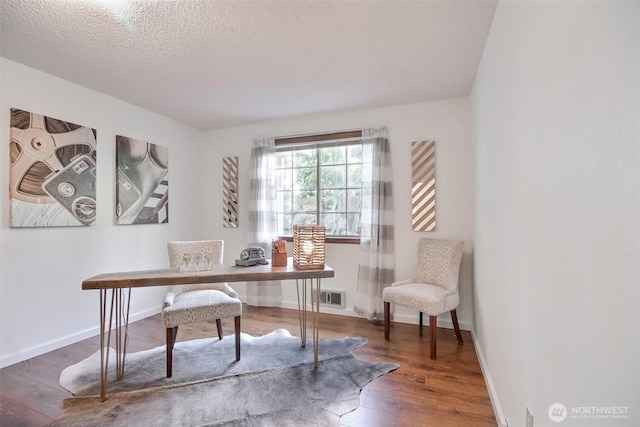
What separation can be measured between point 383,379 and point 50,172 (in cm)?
333

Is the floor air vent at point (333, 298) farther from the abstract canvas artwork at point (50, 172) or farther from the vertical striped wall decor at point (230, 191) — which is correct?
the abstract canvas artwork at point (50, 172)

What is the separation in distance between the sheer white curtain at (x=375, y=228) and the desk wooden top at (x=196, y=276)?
137 cm

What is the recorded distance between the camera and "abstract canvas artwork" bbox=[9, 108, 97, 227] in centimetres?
248

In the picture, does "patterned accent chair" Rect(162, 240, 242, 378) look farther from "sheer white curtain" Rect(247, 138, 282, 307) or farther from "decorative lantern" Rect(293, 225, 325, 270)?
"sheer white curtain" Rect(247, 138, 282, 307)

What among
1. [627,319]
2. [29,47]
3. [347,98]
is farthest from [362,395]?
[29,47]

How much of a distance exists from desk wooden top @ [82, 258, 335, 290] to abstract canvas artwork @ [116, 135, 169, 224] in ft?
5.05

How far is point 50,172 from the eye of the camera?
2688 mm

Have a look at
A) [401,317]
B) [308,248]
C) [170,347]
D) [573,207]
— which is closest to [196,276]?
[170,347]

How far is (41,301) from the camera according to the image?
104 inches

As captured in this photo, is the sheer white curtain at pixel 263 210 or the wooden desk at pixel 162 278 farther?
the sheer white curtain at pixel 263 210

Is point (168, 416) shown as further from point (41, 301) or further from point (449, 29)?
point (449, 29)

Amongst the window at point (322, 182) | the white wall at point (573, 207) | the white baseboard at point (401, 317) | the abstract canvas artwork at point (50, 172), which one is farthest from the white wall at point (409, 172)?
the abstract canvas artwork at point (50, 172)

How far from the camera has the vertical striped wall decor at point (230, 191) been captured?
430 cm

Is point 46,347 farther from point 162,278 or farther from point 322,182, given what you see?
point 322,182
